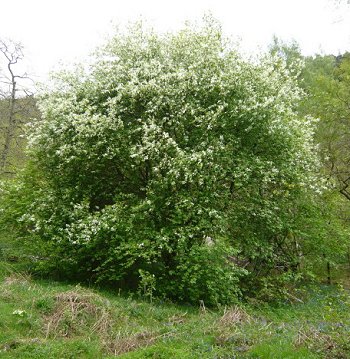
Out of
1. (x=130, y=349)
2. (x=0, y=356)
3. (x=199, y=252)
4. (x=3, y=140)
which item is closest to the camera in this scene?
(x=0, y=356)

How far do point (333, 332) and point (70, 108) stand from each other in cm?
1133

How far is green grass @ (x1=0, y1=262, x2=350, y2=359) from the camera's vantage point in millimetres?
7680

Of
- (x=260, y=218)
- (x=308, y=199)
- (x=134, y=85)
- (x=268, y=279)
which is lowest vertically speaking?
(x=268, y=279)

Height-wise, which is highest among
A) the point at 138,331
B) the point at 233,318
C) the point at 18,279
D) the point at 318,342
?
the point at 318,342

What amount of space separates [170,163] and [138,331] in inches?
227

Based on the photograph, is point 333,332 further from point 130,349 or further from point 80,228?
point 80,228

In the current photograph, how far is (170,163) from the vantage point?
13398 millimetres

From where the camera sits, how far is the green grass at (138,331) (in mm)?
7680

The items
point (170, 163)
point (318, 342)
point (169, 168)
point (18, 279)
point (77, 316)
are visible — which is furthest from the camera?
point (169, 168)

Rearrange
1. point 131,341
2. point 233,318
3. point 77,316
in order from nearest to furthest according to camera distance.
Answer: point 131,341, point 77,316, point 233,318

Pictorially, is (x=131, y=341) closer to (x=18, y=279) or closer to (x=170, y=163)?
(x=18, y=279)

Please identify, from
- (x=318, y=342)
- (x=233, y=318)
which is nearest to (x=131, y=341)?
(x=233, y=318)

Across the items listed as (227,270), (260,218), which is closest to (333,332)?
(227,270)

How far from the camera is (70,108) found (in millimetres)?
14891
